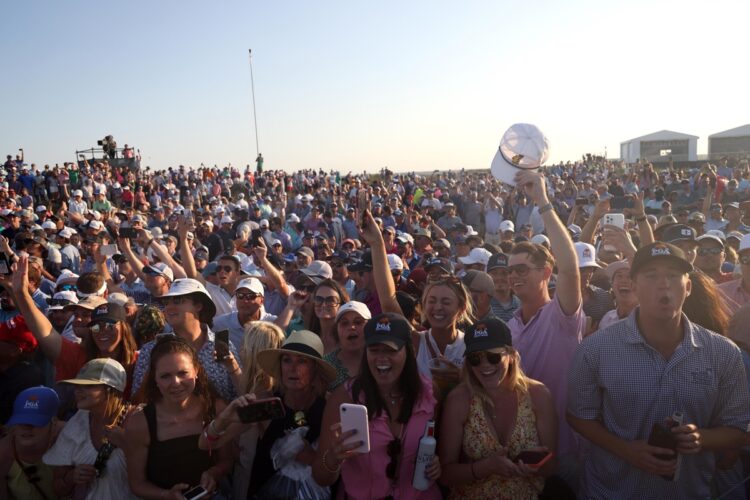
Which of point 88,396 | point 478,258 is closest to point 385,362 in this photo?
point 88,396

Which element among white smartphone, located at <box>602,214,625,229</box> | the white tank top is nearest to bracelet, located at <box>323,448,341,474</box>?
the white tank top

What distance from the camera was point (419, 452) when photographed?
2.74 meters

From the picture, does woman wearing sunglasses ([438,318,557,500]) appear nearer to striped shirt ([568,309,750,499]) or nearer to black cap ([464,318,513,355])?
black cap ([464,318,513,355])

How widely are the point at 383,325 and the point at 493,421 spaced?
77 cm

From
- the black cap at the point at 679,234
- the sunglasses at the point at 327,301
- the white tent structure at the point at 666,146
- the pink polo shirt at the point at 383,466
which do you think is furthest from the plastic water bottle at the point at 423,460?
the white tent structure at the point at 666,146

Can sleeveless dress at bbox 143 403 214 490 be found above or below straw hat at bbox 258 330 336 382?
below

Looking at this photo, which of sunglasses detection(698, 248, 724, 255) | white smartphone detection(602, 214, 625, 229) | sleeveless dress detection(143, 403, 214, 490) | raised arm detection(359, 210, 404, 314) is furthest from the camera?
sunglasses detection(698, 248, 724, 255)

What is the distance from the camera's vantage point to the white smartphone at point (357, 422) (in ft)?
8.70

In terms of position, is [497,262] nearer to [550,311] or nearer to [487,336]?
[550,311]

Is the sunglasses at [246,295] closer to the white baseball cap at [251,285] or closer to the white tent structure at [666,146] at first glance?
the white baseball cap at [251,285]

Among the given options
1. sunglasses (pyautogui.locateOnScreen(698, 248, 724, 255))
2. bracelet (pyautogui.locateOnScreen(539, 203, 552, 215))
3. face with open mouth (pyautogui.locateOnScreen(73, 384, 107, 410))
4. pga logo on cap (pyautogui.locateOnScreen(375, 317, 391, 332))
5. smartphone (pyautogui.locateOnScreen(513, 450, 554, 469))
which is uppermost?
bracelet (pyautogui.locateOnScreen(539, 203, 552, 215))

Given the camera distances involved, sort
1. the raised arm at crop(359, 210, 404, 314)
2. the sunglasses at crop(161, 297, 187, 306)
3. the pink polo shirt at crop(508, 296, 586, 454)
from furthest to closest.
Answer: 1. the sunglasses at crop(161, 297, 187, 306)
2. the raised arm at crop(359, 210, 404, 314)
3. the pink polo shirt at crop(508, 296, 586, 454)

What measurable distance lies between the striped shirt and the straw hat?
1463mm

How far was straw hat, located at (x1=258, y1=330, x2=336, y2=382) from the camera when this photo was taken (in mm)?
3354
